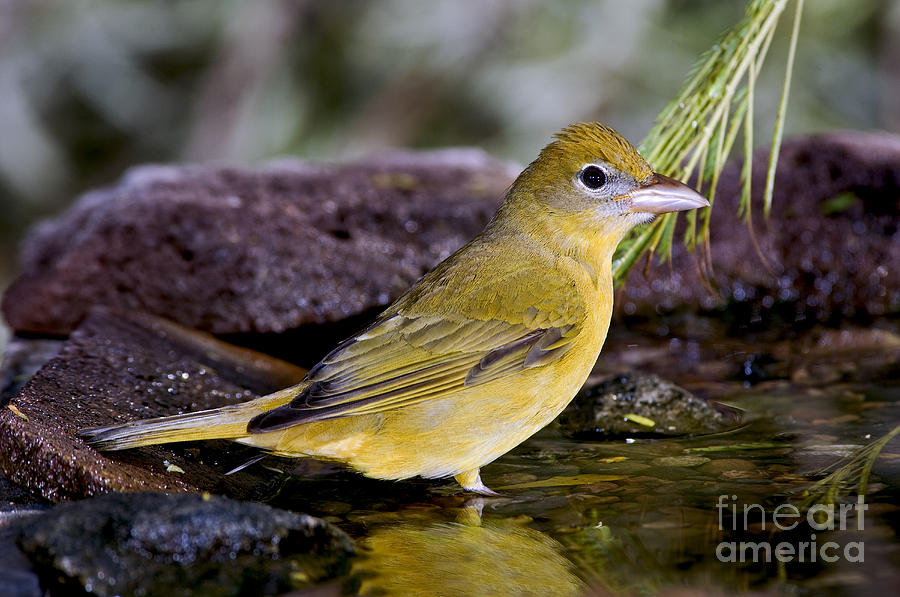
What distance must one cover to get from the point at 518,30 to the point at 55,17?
4.65 metres

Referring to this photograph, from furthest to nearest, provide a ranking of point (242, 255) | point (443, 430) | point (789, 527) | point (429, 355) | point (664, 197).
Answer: point (242, 255), point (664, 197), point (429, 355), point (443, 430), point (789, 527)

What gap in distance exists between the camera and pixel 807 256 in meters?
5.21

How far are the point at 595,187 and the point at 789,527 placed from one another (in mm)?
1595

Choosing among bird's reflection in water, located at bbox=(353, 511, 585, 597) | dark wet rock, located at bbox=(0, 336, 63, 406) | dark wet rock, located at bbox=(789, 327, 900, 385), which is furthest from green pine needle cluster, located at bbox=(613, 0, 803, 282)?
dark wet rock, located at bbox=(0, 336, 63, 406)

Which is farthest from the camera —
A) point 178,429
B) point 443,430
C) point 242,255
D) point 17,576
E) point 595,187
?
point 242,255

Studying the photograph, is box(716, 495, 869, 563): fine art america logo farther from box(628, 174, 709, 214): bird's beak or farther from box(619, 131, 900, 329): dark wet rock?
box(619, 131, 900, 329): dark wet rock

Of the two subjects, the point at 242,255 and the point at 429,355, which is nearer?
the point at 429,355

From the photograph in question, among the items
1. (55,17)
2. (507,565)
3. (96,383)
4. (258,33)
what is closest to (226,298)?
(96,383)

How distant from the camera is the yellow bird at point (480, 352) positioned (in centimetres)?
331

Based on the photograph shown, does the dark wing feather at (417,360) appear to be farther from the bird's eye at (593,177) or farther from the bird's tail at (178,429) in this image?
the bird's eye at (593,177)

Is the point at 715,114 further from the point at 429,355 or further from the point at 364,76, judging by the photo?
the point at 364,76

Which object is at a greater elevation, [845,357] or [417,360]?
[417,360]

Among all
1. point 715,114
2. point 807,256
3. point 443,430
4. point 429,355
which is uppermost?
point 715,114

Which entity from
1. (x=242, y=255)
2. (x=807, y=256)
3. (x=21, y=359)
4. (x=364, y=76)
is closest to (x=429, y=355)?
(x=242, y=255)
